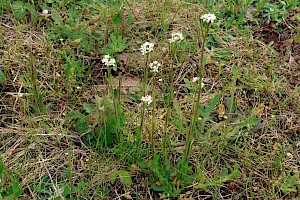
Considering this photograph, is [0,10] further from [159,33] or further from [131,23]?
[159,33]

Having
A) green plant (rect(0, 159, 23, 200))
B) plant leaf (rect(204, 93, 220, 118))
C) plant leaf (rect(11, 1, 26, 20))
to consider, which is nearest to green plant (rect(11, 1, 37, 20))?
plant leaf (rect(11, 1, 26, 20))

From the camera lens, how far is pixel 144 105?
71.9 inches

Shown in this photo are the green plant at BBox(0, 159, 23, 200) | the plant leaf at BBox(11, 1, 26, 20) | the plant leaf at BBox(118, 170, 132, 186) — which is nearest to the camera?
the green plant at BBox(0, 159, 23, 200)

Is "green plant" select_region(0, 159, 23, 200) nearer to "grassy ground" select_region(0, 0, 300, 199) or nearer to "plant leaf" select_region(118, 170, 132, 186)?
"grassy ground" select_region(0, 0, 300, 199)

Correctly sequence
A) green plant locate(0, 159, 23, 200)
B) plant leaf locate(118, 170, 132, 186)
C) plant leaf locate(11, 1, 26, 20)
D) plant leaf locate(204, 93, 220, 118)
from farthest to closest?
plant leaf locate(11, 1, 26, 20) < plant leaf locate(204, 93, 220, 118) < plant leaf locate(118, 170, 132, 186) < green plant locate(0, 159, 23, 200)

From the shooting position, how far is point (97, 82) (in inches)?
94.8

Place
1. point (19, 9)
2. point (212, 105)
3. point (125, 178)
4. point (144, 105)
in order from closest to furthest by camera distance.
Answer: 1. point (144, 105)
2. point (125, 178)
3. point (212, 105)
4. point (19, 9)

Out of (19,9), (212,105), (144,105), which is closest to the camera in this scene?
(144,105)

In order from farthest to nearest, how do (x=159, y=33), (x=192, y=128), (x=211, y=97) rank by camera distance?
(x=159, y=33) → (x=211, y=97) → (x=192, y=128)

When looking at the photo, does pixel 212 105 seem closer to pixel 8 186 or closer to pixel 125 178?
pixel 125 178

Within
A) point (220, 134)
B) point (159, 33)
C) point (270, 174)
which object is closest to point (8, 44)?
point (159, 33)

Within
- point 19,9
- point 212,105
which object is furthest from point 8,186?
point 19,9

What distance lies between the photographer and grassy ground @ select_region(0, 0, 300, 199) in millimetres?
1958

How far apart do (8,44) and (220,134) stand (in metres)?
1.24
